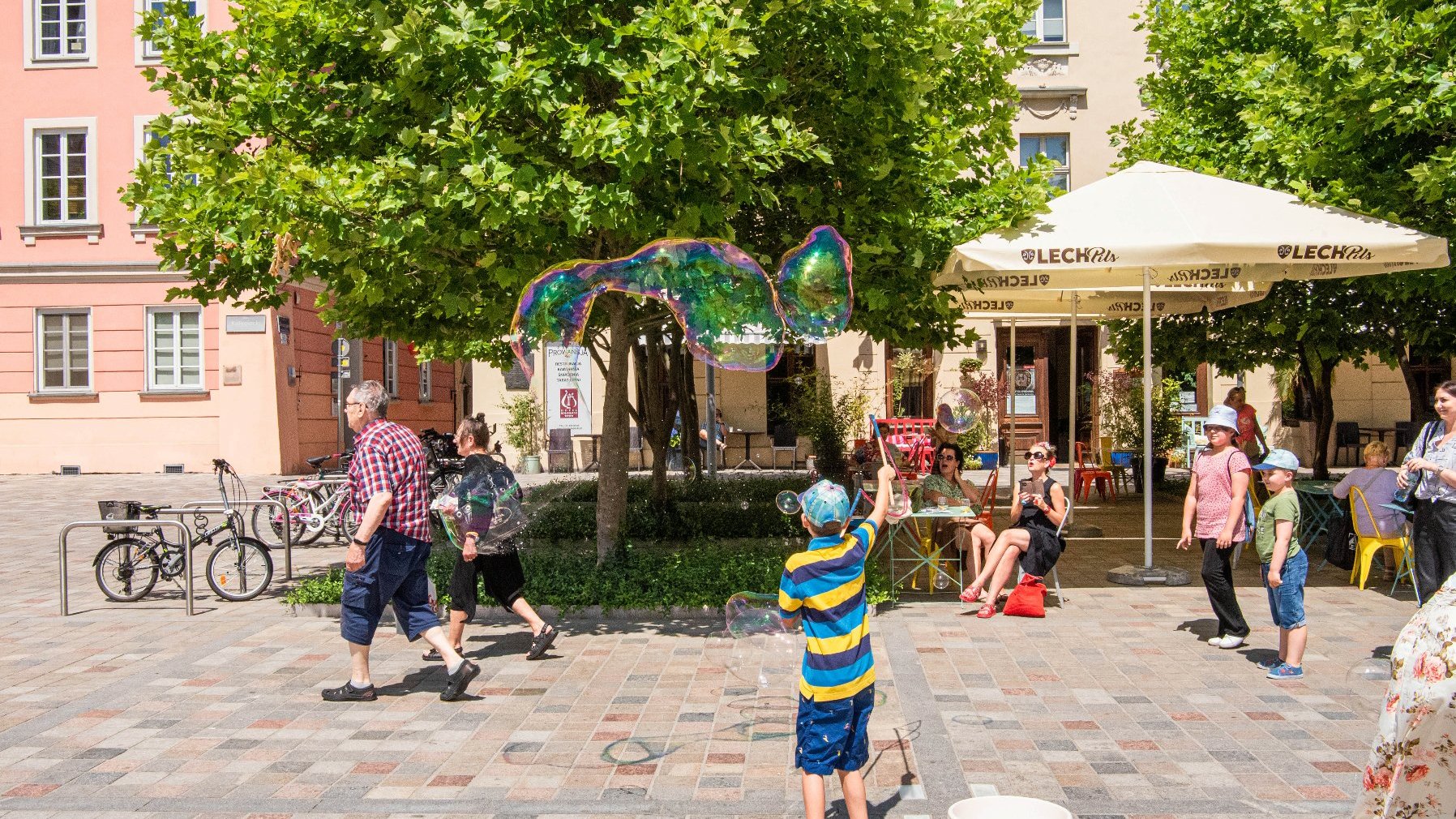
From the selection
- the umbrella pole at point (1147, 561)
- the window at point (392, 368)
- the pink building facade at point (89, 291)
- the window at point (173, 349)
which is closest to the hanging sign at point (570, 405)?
the pink building facade at point (89, 291)

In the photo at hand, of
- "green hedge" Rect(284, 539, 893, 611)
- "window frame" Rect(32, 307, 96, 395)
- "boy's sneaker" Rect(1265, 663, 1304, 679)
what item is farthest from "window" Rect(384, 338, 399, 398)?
"boy's sneaker" Rect(1265, 663, 1304, 679)

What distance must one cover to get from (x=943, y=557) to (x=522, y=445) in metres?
16.6

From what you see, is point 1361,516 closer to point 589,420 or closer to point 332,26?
point 332,26

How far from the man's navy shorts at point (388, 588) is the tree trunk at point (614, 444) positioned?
298cm

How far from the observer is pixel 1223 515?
8461 mm

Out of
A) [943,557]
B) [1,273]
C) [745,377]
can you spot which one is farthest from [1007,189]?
[1,273]

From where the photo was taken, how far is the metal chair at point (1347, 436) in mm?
24844

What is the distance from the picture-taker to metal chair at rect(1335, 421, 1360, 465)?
81.5 ft

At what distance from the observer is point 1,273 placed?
83.6 feet

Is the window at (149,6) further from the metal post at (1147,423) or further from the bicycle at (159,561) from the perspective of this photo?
the metal post at (1147,423)

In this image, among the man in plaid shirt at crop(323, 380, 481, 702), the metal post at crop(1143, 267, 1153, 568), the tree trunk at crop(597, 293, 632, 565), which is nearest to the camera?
the man in plaid shirt at crop(323, 380, 481, 702)

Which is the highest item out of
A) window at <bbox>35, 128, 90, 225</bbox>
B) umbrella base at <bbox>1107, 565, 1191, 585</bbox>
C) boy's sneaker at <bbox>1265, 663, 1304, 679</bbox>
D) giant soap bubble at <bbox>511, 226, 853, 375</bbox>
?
window at <bbox>35, 128, 90, 225</bbox>

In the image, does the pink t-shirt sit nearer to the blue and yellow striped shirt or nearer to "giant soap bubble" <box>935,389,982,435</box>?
"giant soap bubble" <box>935,389,982,435</box>

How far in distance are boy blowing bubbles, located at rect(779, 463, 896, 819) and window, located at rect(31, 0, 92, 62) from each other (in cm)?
2609
